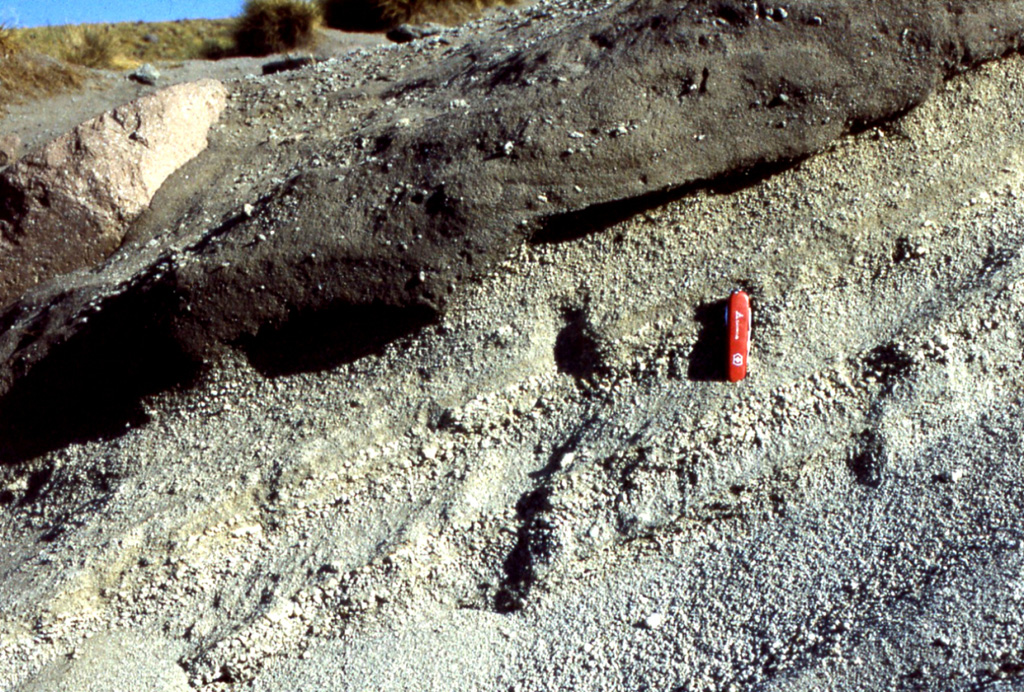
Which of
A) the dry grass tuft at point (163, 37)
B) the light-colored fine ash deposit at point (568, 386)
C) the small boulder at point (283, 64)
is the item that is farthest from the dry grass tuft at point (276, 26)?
the light-colored fine ash deposit at point (568, 386)

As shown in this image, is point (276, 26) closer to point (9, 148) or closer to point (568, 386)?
point (9, 148)

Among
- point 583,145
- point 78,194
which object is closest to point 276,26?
point 78,194

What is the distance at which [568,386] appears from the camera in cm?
476

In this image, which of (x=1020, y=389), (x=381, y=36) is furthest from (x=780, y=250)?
(x=381, y=36)

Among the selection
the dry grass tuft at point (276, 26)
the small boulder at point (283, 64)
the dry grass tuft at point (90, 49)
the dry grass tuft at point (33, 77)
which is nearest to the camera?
the dry grass tuft at point (33, 77)

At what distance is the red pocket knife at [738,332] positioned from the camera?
4.44 meters

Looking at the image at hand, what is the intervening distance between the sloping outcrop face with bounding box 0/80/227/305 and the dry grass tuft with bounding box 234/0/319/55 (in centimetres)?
906

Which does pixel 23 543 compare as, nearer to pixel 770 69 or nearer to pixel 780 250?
pixel 780 250

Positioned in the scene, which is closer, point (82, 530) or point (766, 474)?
point (766, 474)

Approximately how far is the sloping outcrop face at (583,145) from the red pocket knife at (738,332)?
0.70 meters

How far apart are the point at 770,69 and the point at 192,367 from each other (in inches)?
139

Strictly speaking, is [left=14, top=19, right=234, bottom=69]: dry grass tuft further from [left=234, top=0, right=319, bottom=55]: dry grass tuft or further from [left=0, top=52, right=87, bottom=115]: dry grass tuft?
[left=0, top=52, right=87, bottom=115]: dry grass tuft

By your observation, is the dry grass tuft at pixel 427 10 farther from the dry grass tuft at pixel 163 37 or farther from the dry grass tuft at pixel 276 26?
the dry grass tuft at pixel 163 37

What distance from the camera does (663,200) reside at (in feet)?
15.8
